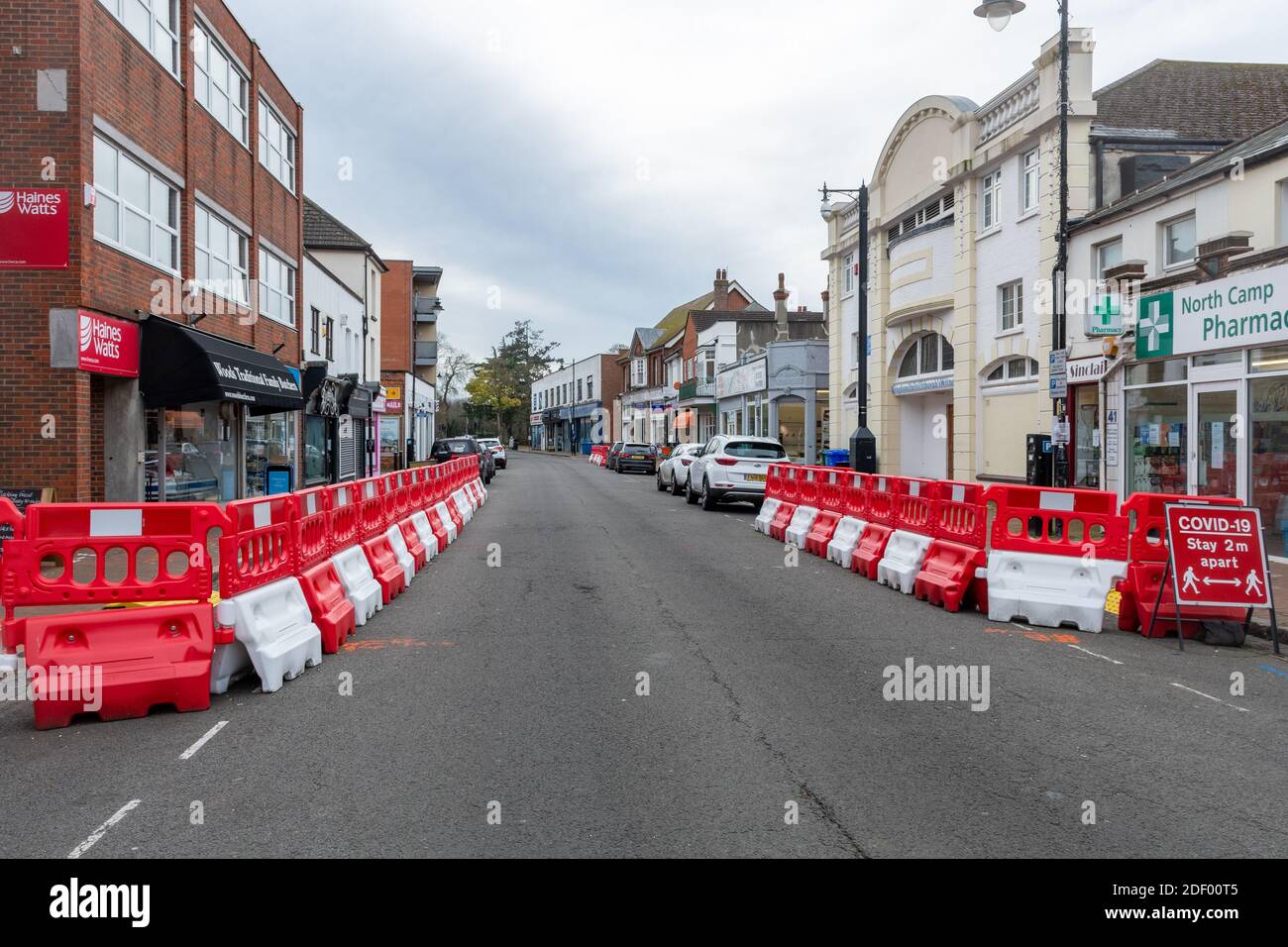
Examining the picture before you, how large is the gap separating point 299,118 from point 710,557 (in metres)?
19.6

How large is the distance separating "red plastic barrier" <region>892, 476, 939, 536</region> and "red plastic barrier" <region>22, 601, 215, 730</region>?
732 centimetres

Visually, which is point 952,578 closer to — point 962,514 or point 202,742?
point 962,514

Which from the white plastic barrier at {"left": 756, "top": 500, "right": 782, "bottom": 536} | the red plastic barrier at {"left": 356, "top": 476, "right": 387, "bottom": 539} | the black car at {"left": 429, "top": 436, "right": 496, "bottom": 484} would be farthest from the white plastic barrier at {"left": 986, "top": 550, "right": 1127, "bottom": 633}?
the black car at {"left": 429, "top": 436, "right": 496, "bottom": 484}

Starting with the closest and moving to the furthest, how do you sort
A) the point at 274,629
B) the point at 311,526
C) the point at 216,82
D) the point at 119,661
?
the point at 119,661, the point at 274,629, the point at 311,526, the point at 216,82

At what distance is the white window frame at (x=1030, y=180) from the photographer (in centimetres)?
1997

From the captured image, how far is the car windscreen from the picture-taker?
20.8 m

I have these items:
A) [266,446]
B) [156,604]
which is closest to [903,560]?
[156,604]

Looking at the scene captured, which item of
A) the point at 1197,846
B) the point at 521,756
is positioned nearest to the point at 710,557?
the point at 521,756

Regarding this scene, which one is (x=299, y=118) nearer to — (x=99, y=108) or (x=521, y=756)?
(x=99, y=108)

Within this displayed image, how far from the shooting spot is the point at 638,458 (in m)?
44.6

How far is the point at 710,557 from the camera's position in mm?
13352

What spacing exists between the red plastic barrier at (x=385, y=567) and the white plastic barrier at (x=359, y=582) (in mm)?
123

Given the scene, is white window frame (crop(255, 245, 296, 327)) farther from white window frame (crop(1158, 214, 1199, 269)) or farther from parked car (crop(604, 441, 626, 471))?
parked car (crop(604, 441, 626, 471))

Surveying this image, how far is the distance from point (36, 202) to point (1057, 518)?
42.5ft
